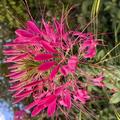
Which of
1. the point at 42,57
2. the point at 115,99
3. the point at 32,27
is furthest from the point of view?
the point at 115,99

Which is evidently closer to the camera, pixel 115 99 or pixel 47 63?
pixel 47 63

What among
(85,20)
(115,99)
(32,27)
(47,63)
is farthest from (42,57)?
(85,20)

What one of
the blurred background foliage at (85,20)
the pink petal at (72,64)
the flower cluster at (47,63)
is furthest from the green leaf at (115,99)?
the pink petal at (72,64)

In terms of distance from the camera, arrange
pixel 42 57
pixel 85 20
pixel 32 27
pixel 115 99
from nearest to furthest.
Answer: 1. pixel 42 57
2. pixel 32 27
3. pixel 115 99
4. pixel 85 20

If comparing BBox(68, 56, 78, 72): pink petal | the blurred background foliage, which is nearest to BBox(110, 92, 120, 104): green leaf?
the blurred background foliage

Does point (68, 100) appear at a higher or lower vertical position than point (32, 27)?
lower

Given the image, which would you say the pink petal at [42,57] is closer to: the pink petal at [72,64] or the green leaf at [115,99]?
the pink petal at [72,64]

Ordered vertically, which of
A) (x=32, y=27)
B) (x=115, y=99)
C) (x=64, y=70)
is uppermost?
(x=32, y=27)

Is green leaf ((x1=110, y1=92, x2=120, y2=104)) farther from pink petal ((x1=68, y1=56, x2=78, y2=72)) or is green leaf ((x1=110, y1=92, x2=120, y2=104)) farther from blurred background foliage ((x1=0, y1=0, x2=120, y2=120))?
pink petal ((x1=68, y1=56, x2=78, y2=72))

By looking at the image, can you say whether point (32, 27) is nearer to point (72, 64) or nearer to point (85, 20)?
point (72, 64)
